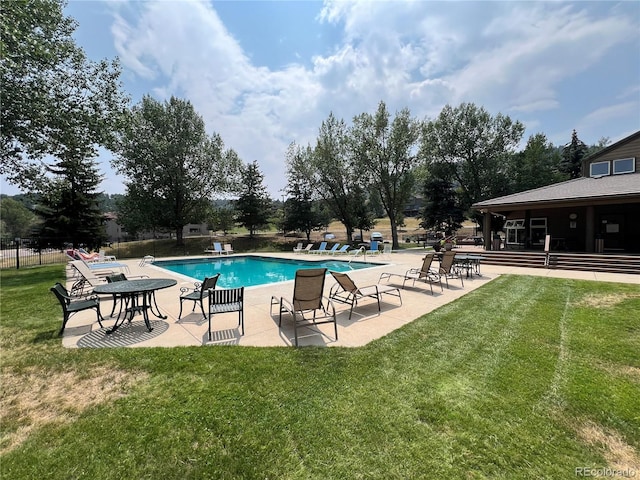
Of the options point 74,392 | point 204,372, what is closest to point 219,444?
point 204,372

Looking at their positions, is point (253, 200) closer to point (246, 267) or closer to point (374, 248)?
point (246, 267)

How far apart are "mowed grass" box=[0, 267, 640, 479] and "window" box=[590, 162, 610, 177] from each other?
1974cm

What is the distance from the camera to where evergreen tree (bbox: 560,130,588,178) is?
37.2 meters

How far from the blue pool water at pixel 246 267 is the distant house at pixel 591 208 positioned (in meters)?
9.46

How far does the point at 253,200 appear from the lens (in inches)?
1102

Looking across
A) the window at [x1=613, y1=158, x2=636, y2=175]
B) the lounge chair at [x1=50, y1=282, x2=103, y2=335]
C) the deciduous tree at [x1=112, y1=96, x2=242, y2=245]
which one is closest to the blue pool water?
the lounge chair at [x1=50, y1=282, x2=103, y2=335]

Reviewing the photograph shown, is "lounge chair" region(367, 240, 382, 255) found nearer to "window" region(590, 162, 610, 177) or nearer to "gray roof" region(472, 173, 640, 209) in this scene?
"gray roof" region(472, 173, 640, 209)

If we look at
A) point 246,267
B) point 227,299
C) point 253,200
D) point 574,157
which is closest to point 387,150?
point 253,200

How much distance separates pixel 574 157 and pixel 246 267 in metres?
46.1

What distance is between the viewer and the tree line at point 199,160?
42.7 ft

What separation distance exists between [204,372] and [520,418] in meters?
3.38

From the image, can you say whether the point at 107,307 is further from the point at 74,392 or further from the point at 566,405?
the point at 566,405

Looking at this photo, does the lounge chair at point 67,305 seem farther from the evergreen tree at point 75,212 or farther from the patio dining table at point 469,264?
the evergreen tree at point 75,212

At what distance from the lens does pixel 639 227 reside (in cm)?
1482
